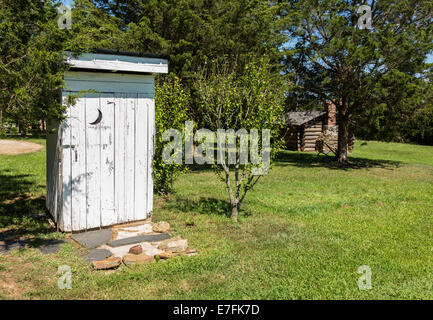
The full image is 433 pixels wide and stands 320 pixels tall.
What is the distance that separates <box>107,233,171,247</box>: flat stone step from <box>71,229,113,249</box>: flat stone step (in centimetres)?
20

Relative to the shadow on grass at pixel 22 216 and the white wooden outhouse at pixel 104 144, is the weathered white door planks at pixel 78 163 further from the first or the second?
the shadow on grass at pixel 22 216

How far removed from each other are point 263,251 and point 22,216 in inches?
191

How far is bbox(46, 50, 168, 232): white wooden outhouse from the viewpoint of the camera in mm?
5871

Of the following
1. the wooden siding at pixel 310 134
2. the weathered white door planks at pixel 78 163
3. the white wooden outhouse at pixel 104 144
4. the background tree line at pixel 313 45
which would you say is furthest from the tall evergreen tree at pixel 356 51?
the weathered white door planks at pixel 78 163

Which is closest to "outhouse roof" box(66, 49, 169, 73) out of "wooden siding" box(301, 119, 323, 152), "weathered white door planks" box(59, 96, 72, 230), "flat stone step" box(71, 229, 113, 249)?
"weathered white door planks" box(59, 96, 72, 230)

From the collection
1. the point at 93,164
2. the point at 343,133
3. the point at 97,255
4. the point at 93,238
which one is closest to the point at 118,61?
the point at 93,164

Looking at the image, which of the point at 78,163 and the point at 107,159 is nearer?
the point at 78,163

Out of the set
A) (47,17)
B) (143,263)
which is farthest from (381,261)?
(47,17)

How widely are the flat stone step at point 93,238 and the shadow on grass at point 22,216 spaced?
0.51 m

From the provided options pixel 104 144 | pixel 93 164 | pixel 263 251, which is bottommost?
pixel 263 251

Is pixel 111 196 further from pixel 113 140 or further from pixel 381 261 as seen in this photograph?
pixel 381 261

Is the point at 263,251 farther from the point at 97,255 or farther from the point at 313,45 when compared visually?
the point at 313,45

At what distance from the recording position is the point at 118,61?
609cm
